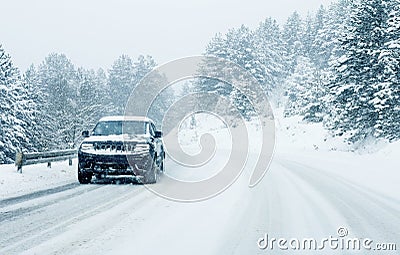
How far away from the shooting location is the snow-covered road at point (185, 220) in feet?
17.7

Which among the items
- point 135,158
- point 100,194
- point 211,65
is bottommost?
point 100,194

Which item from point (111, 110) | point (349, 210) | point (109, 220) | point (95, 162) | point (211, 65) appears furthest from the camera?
point (111, 110)

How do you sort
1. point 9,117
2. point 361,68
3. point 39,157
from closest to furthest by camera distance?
point 39,157 → point 361,68 → point 9,117

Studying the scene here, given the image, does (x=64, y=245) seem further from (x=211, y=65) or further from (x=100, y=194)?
(x=211, y=65)

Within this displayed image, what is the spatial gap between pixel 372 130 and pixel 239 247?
20.6 m

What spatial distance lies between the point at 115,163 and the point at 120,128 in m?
2.01

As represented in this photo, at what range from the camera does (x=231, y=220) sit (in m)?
6.96

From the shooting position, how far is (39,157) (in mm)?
14297

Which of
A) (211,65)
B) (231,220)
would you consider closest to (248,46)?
(211,65)

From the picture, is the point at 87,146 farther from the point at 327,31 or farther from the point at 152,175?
the point at 327,31

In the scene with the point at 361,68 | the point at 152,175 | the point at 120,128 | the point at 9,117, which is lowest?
the point at 152,175

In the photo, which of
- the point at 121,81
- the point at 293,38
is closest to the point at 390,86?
the point at 293,38

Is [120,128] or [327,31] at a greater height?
[327,31]

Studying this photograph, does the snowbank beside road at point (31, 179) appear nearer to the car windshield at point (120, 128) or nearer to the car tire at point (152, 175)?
the car windshield at point (120, 128)
